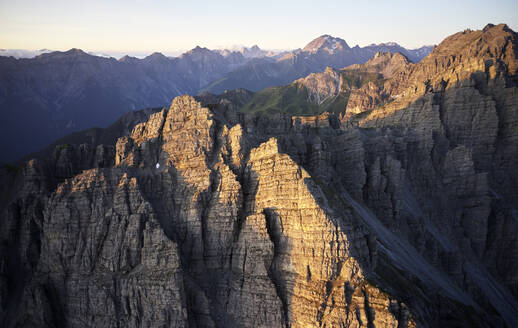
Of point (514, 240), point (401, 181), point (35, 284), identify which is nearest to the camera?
point (35, 284)

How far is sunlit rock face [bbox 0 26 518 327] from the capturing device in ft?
195

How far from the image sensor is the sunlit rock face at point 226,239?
59438mm

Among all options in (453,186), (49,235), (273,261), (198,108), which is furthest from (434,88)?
(49,235)

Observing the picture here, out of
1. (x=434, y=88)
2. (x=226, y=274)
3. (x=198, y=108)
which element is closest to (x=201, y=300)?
(x=226, y=274)

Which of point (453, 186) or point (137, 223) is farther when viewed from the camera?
point (453, 186)

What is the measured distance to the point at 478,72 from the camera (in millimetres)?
129500

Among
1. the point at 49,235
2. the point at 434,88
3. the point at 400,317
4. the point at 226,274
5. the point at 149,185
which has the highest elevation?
the point at 434,88

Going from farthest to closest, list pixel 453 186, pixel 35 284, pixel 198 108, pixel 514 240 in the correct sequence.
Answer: pixel 453 186 → pixel 514 240 → pixel 198 108 → pixel 35 284

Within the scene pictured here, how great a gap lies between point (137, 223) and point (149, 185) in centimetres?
905

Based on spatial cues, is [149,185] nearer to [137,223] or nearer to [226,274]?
[137,223]

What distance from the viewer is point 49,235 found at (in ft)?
234

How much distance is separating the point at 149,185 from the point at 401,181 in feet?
182

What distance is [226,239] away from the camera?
66.2 metres

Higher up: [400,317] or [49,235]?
[49,235]
